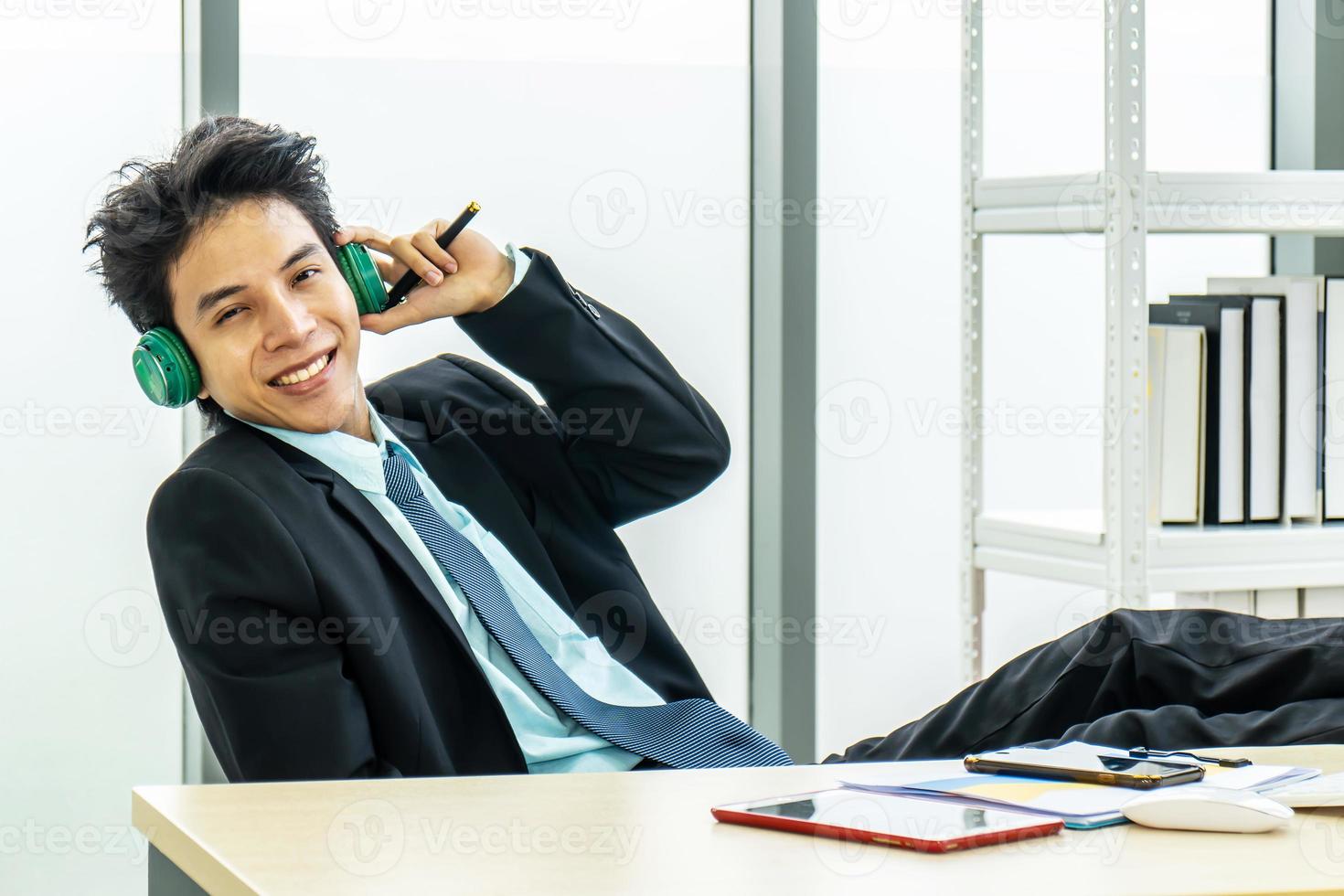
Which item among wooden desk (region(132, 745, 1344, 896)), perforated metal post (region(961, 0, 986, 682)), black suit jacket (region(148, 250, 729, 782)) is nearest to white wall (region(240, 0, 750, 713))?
perforated metal post (region(961, 0, 986, 682))

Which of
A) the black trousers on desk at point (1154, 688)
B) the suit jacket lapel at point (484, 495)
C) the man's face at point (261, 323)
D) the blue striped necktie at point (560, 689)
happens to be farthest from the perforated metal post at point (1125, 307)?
the man's face at point (261, 323)

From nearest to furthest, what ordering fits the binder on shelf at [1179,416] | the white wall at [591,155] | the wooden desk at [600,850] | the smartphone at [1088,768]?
the wooden desk at [600,850], the smartphone at [1088,768], the binder on shelf at [1179,416], the white wall at [591,155]

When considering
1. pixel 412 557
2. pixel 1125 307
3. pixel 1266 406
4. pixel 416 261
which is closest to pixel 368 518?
pixel 412 557

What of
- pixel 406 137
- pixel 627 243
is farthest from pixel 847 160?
pixel 406 137

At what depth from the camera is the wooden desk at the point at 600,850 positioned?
0.71 m

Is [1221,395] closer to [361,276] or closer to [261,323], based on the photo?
[361,276]

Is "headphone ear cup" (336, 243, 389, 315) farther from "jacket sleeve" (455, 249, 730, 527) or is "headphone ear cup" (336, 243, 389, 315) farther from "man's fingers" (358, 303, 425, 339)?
"jacket sleeve" (455, 249, 730, 527)

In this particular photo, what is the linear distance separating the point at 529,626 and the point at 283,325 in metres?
0.40

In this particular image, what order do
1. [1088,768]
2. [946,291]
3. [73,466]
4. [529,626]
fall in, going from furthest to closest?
[946,291] < [73,466] < [529,626] < [1088,768]

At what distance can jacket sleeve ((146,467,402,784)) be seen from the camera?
1.28m

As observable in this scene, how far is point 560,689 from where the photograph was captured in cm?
152

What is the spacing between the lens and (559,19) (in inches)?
105

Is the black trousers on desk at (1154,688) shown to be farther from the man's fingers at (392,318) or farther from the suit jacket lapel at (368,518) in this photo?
the man's fingers at (392,318)

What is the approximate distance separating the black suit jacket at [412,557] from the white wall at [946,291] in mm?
→ 984
